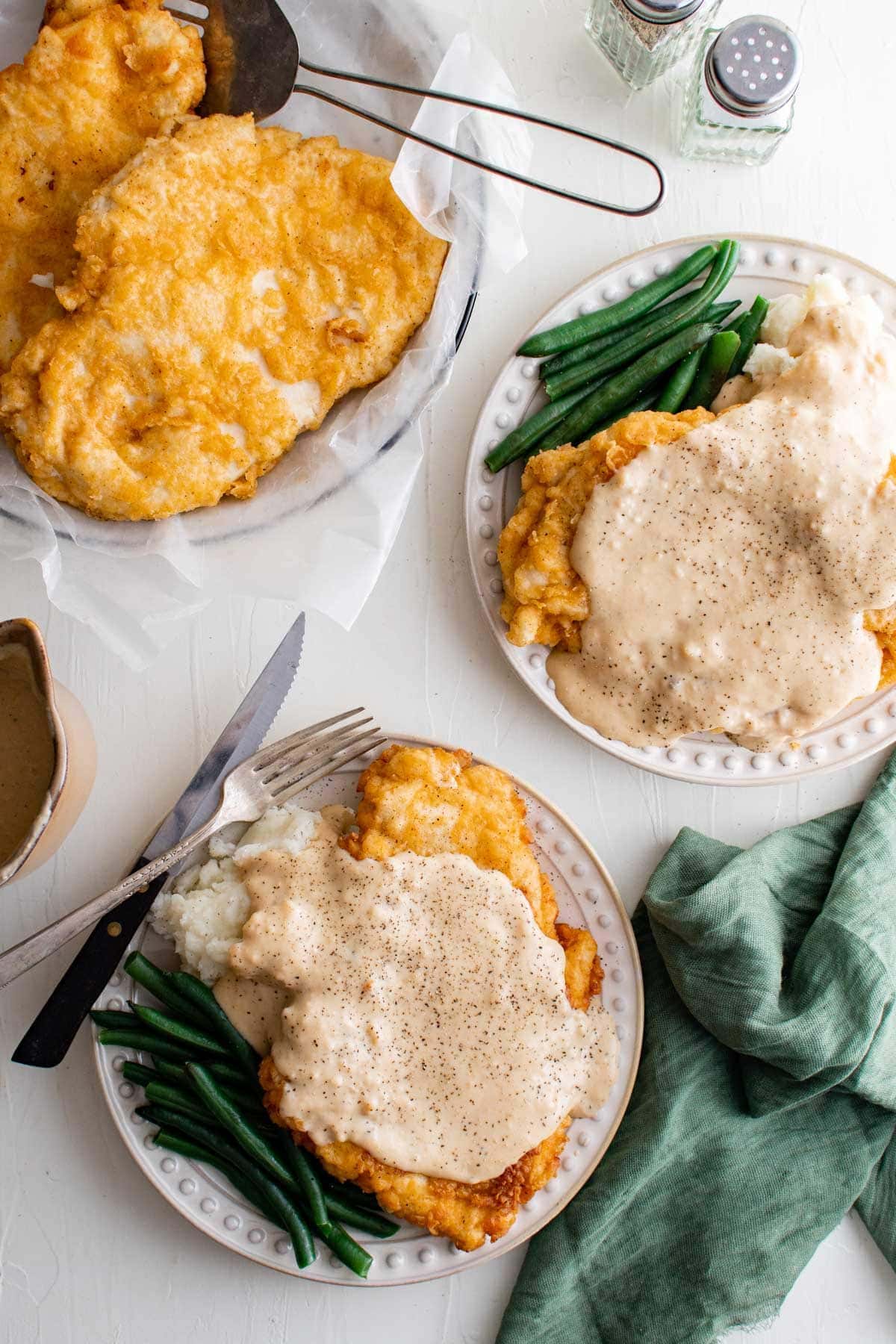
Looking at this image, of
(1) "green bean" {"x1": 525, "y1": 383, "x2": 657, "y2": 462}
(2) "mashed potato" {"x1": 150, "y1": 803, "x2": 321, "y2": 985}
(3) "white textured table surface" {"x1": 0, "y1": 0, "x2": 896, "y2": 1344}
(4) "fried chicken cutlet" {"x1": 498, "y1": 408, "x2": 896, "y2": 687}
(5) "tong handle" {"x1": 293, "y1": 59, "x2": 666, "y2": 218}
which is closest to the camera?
(5) "tong handle" {"x1": 293, "y1": 59, "x2": 666, "y2": 218}

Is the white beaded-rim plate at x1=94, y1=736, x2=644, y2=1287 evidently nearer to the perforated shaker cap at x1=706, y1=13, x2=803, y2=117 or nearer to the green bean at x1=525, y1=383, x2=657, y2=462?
the green bean at x1=525, y1=383, x2=657, y2=462

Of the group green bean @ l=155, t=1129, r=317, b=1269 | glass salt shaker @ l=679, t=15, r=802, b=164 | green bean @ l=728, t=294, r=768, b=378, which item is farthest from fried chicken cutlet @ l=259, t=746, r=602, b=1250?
glass salt shaker @ l=679, t=15, r=802, b=164

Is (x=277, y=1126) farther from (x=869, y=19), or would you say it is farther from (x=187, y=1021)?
(x=869, y=19)

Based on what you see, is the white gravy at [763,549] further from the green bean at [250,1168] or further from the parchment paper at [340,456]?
the green bean at [250,1168]

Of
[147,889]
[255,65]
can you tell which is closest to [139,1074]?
[147,889]

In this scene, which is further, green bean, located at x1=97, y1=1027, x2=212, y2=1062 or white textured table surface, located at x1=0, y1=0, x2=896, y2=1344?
white textured table surface, located at x1=0, y1=0, x2=896, y2=1344

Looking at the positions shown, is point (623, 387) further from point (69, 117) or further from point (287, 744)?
point (69, 117)

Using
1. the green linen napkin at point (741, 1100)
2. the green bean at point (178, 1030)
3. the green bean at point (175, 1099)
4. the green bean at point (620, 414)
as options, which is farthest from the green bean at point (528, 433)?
the green bean at point (175, 1099)
